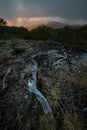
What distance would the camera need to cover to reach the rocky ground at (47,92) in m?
5.03

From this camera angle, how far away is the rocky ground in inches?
198

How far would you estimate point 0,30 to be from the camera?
2144 centimetres

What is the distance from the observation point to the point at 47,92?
611cm

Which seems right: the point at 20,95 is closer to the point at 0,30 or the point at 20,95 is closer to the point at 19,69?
the point at 19,69

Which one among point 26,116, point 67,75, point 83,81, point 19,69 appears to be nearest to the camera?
point 26,116

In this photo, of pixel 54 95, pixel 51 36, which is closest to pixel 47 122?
pixel 54 95

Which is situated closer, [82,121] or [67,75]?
[82,121]

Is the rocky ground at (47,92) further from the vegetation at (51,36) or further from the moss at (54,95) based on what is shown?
the vegetation at (51,36)

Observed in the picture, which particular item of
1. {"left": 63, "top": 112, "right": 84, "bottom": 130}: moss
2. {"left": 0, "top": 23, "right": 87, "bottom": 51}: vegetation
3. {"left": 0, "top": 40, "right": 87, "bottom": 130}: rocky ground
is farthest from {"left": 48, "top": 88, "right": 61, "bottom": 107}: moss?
{"left": 0, "top": 23, "right": 87, "bottom": 51}: vegetation

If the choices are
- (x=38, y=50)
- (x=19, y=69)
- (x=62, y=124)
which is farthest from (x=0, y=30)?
(x=62, y=124)

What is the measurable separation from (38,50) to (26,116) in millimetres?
4838

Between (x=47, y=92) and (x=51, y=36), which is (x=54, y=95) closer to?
(x=47, y=92)

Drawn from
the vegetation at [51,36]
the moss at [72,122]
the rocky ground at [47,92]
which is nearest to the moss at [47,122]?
the rocky ground at [47,92]

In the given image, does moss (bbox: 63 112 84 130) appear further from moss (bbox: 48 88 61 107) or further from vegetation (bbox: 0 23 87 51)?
vegetation (bbox: 0 23 87 51)
